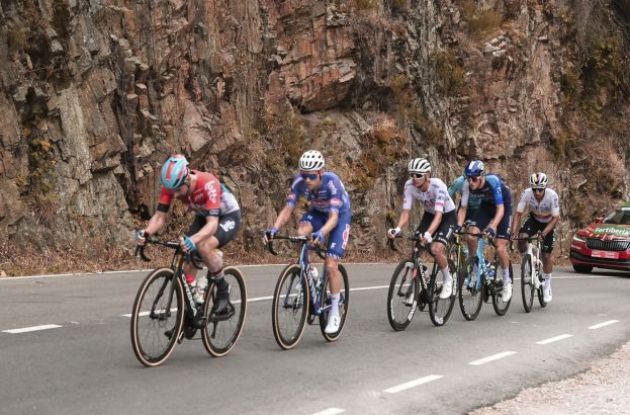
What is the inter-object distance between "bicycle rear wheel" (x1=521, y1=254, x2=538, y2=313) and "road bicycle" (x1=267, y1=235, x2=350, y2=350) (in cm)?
489

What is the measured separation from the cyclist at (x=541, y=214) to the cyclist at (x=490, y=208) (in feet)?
1.65

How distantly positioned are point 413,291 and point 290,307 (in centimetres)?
233

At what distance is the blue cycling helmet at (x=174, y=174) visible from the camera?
723cm

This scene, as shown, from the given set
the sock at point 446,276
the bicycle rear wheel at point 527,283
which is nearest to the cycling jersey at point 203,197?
the sock at point 446,276

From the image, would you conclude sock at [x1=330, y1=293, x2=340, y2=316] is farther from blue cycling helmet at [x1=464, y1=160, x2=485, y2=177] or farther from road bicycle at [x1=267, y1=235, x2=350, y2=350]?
blue cycling helmet at [x1=464, y1=160, x2=485, y2=177]

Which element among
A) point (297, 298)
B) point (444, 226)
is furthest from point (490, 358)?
point (444, 226)

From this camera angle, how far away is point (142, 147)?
63.5ft

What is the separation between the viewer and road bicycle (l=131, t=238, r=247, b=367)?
23.3 feet

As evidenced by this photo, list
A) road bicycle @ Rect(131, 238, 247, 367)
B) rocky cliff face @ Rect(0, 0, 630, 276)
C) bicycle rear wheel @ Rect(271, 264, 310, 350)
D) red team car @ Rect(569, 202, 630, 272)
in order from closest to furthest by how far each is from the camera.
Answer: road bicycle @ Rect(131, 238, 247, 367) → bicycle rear wheel @ Rect(271, 264, 310, 350) → rocky cliff face @ Rect(0, 0, 630, 276) → red team car @ Rect(569, 202, 630, 272)

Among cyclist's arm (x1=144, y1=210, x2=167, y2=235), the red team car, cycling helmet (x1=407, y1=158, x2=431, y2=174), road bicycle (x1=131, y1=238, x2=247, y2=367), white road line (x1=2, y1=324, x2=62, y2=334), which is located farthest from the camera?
the red team car

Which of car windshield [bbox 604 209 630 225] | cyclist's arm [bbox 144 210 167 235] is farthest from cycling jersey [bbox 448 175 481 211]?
car windshield [bbox 604 209 630 225]

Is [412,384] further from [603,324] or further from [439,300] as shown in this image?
[603,324]

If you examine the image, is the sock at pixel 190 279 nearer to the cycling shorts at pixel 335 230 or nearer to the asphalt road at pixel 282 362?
the asphalt road at pixel 282 362

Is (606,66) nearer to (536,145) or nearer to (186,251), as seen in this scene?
(536,145)
